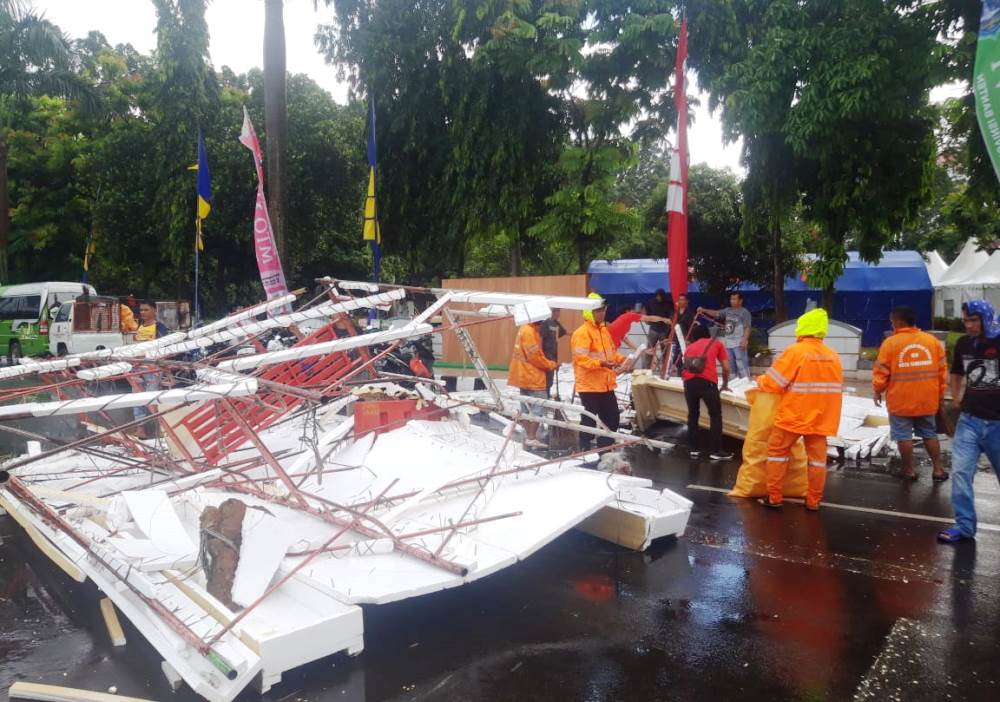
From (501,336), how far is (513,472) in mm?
10940

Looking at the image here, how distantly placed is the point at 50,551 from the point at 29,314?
809 inches

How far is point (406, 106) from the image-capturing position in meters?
18.3

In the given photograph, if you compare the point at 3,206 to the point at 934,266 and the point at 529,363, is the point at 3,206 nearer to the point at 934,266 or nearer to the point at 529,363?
the point at 529,363

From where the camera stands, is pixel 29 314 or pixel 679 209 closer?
pixel 679 209

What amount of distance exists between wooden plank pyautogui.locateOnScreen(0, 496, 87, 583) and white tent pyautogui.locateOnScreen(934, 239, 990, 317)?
78.5 feet

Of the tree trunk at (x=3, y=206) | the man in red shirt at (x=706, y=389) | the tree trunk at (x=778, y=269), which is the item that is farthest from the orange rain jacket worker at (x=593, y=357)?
the tree trunk at (x=3, y=206)

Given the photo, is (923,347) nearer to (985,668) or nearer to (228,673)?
(985,668)

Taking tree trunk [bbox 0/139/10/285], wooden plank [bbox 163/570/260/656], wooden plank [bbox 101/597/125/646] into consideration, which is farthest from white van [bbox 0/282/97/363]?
wooden plank [bbox 163/570/260/656]

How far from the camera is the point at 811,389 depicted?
227 inches

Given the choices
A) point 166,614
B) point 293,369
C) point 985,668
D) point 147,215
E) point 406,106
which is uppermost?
point 406,106

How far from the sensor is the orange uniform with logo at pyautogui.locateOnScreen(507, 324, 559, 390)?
8305 mm

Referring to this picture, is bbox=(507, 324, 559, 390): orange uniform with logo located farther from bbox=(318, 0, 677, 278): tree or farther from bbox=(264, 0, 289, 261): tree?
bbox=(318, 0, 677, 278): tree

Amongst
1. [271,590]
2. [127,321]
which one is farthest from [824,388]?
[127,321]

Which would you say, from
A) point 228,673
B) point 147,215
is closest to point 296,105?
point 147,215
